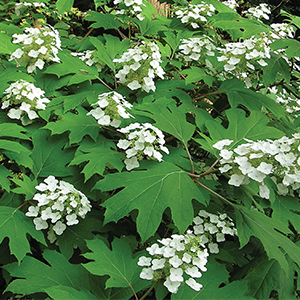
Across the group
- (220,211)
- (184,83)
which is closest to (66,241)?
(220,211)

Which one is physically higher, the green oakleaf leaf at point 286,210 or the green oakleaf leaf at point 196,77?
the green oakleaf leaf at point 196,77

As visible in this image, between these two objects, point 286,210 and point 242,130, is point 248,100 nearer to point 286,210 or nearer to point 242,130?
point 242,130

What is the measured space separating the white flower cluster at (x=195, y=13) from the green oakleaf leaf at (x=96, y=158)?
5.49ft

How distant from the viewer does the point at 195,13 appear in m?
2.78

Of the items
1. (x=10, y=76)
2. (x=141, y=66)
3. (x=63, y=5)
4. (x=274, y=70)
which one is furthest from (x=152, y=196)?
(x=63, y=5)

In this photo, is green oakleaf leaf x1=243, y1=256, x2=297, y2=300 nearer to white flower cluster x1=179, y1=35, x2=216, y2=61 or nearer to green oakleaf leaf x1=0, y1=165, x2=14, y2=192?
green oakleaf leaf x1=0, y1=165, x2=14, y2=192

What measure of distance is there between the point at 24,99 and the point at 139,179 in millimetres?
980

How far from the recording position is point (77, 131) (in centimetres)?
183

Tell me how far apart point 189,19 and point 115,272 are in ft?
7.80

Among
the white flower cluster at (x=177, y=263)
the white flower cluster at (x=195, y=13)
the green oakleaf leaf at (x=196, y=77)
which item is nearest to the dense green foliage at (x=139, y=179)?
the white flower cluster at (x=177, y=263)

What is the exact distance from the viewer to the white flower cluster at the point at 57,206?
157cm

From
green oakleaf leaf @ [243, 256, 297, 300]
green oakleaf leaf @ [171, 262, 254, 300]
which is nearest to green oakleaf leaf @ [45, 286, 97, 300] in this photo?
green oakleaf leaf @ [171, 262, 254, 300]

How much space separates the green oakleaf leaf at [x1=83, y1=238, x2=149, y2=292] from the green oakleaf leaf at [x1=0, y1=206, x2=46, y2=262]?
0.28 meters

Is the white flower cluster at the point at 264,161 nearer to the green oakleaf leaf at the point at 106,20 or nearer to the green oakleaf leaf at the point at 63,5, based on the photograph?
the green oakleaf leaf at the point at 106,20
